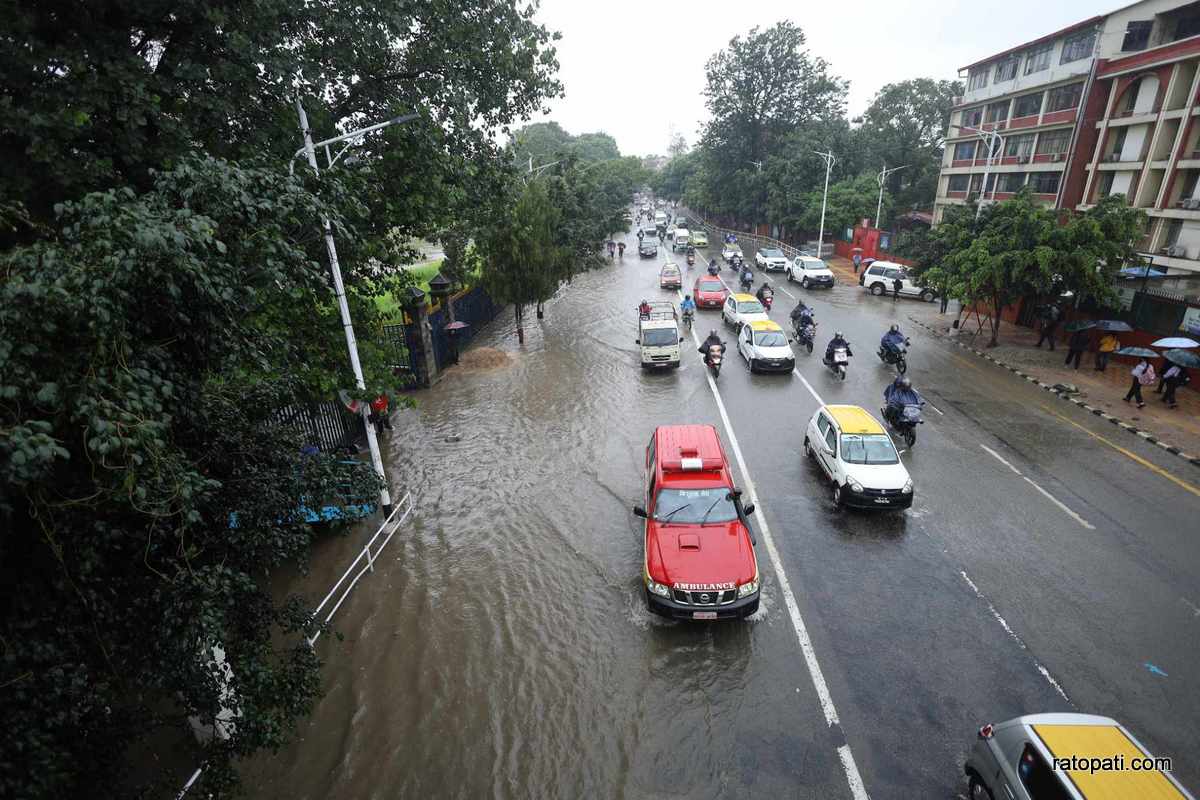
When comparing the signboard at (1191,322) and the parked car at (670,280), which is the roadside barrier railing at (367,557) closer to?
the signboard at (1191,322)

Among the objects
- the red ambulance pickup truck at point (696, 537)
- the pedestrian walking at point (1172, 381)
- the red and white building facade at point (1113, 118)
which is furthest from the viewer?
the red and white building facade at point (1113, 118)

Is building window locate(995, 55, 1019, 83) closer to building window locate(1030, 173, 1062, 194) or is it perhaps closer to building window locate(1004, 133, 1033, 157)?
building window locate(1004, 133, 1033, 157)

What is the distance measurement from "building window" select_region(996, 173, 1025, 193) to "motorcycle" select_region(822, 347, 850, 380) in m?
27.6

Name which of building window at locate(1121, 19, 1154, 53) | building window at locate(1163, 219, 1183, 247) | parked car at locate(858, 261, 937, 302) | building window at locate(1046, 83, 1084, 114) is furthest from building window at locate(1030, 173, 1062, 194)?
parked car at locate(858, 261, 937, 302)

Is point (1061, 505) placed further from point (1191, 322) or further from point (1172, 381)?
point (1191, 322)

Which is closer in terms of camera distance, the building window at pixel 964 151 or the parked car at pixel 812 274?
the parked car at pixel 812 274

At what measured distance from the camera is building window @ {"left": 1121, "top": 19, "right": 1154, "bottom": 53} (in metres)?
29.5

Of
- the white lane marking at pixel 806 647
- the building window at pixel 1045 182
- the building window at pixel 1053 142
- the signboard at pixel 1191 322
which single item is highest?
the building window at pixel 1053 142

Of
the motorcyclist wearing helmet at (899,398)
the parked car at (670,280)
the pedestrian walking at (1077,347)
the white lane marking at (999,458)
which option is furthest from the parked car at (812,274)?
the white lane marking at (999,458)

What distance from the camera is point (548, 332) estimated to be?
1037 inches

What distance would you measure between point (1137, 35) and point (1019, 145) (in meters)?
7.66

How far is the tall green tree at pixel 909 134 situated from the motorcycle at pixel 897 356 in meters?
37.6

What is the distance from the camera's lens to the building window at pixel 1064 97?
1280 inches

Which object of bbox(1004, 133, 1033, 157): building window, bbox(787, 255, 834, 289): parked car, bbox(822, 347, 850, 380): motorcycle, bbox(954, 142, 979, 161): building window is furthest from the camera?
bbox(954, 142, 979, 161): building window
